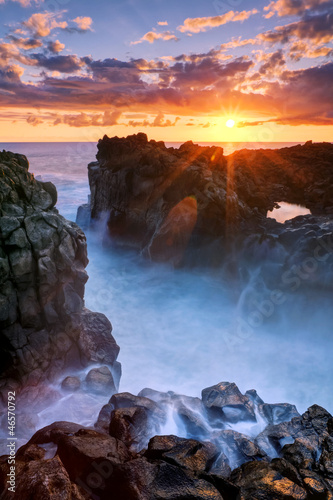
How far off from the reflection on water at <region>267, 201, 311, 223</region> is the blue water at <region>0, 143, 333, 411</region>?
452 inches

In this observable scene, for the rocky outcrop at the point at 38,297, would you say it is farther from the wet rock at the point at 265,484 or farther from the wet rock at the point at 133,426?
the wet rock at the point at 265,484

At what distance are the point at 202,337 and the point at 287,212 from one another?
19.9m

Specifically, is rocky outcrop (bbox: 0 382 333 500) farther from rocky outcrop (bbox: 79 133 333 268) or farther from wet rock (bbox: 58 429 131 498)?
rocky outcrop (bbox: 79 133 333 268)

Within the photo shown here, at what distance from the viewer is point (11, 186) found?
44.3 feet

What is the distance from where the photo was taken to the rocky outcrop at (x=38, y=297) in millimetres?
12266

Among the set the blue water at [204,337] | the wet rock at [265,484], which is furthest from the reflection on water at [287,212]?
the wet rock at [265,484]

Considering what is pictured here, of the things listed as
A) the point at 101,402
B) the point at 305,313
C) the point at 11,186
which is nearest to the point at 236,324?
the point at 305,313

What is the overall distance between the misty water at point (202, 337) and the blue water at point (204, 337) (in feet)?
0.20

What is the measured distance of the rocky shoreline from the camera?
7.38 m

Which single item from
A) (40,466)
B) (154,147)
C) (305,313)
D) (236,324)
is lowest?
(236,324)

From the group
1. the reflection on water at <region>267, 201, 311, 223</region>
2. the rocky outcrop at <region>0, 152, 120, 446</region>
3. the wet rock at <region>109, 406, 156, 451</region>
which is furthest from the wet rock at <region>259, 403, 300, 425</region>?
the reflection on water at <region>267, 201, 311, 223</region>

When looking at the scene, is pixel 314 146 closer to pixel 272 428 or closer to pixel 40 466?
pixel 272 428

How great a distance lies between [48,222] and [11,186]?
2.31 metres

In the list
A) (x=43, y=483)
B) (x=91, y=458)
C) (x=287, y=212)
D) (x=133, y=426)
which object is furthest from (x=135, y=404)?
(x=287, y=212)
